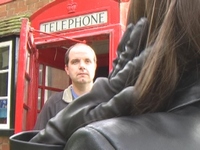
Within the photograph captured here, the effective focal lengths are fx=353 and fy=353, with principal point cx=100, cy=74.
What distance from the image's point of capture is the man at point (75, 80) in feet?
9.24

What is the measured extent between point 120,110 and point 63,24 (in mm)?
3183

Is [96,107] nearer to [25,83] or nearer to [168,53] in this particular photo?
[168,53]

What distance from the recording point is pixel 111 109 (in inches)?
28.6

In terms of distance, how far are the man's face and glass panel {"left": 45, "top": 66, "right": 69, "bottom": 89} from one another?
4.12 feet

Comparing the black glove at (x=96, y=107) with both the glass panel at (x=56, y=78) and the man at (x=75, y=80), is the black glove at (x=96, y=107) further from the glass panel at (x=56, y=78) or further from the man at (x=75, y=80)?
the glass panel at (x=56, y=78)

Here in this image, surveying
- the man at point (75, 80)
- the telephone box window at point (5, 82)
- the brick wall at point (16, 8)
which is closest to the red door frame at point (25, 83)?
the man at point (75, 80)

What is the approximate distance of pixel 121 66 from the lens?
0.80 m

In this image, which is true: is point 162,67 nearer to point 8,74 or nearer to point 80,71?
point 80,71

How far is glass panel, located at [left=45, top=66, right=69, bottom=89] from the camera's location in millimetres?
4352

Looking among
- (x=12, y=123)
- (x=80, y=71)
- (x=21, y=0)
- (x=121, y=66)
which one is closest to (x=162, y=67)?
(x=121, y=66)

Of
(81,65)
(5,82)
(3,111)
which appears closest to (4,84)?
(5,82)

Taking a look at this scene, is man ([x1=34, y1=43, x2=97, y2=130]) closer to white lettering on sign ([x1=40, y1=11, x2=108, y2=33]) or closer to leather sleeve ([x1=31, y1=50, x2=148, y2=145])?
white lettering on sign ([x1=40, y1=11, x2=108, y2=33])

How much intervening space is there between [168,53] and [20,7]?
5090mm

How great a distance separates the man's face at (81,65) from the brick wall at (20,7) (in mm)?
2273
